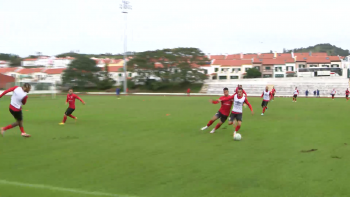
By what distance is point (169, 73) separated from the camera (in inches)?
2739

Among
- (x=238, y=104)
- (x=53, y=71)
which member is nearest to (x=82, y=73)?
(x=53, y=71)

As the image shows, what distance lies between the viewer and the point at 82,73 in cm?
6906

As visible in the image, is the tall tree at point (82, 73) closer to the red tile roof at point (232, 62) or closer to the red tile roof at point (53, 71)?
the red tile roof at point (53, 71)

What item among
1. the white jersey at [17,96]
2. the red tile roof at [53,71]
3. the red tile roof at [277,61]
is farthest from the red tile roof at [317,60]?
the white jersey at [17,96]

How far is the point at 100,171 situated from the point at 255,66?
85.4m

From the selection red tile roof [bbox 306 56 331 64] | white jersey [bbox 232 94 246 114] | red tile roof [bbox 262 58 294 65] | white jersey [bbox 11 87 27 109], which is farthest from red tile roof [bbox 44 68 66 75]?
white jersey [bbox 232 94 246 114]

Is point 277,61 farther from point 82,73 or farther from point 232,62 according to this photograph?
point 82,73

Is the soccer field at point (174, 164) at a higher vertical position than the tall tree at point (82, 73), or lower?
lower

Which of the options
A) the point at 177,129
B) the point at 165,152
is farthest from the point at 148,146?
the point at 177,129

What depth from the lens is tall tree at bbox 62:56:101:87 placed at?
226 feet

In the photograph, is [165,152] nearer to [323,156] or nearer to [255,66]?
[323,156]

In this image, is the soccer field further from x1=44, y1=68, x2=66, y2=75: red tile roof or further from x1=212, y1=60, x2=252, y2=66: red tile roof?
x1=44, y1=68, x2=66, y2=75: red tile roof

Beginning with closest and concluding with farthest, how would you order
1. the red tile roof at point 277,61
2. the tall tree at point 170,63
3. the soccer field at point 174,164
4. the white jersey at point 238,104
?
1. the soccer field at point 174,164
2. the white jersey at point 238,104
3. the tall tree at point 170,63
4. the red tile roof at point 277,61

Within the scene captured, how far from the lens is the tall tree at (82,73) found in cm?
6894
